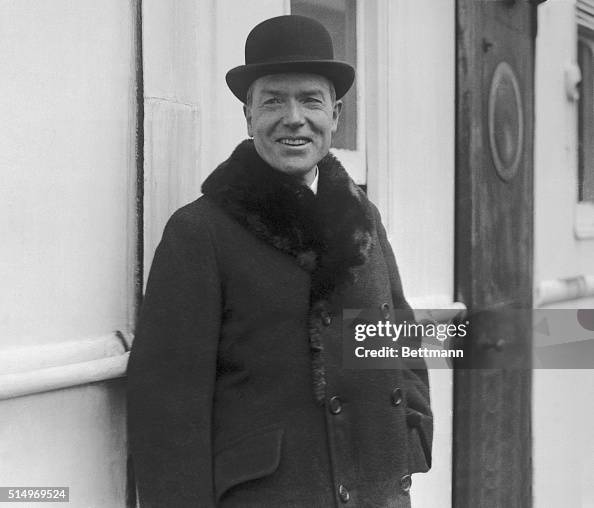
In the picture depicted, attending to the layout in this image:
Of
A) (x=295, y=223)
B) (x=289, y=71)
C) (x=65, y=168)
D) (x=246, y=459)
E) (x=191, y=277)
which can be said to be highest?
(x=289, y=71)

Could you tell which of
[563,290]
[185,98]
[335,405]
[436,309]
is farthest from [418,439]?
[563,290]

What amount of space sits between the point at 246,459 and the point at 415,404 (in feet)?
1.84

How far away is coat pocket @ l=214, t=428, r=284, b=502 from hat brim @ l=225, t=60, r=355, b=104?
0.77 metres

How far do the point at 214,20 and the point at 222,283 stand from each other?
79 cm

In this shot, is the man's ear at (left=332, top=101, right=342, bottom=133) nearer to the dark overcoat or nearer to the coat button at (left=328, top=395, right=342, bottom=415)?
the dark overcoat

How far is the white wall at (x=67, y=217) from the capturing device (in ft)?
5.91

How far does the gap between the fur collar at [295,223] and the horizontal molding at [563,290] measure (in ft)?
7.17

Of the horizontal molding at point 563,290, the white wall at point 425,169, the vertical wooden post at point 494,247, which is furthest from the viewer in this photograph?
the horizontal molding at point 563,290

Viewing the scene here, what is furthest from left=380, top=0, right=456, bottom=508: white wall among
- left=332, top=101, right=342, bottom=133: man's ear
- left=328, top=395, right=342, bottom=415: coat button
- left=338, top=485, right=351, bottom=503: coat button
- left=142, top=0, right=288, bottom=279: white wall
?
left=338, top=485, right=351, bottom=503: coat button

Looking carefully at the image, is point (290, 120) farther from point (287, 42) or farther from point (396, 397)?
point (396, 397)

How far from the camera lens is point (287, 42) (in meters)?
1.94

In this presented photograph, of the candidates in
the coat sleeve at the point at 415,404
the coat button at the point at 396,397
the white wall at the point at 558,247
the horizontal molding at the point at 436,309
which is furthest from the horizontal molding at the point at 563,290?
the coat button at the point at 396,397

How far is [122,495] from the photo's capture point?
6.89 feet

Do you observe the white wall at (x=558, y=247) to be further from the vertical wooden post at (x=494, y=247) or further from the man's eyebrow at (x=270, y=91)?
the man's eyebrow at (x=270, y=91)
